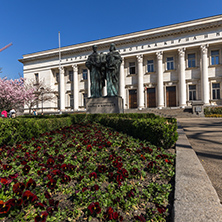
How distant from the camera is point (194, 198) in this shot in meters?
1.76

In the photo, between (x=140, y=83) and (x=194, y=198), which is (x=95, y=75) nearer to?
(x=194, y=198)

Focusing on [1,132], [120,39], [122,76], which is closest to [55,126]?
[1,132]

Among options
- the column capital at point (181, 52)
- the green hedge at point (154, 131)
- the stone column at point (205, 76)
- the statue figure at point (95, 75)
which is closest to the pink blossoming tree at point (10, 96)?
the statue figure at point (95, 75)

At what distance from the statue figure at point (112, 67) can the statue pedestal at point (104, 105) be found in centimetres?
58

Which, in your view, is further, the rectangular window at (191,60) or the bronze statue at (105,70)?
the rectangular window at (191,60)

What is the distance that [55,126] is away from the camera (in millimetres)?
6359

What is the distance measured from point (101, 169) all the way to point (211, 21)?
31850 mm

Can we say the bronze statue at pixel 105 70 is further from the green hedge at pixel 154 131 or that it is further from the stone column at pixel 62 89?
the stone column at pixel 62 89

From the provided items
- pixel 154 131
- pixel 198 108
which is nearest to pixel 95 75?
pixel 154 131

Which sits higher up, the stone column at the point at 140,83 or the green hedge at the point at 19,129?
the stone column at the point at 140,83

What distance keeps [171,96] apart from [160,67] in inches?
234

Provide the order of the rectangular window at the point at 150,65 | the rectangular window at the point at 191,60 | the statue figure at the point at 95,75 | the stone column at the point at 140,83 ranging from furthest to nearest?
1. the rectangular window at the point at 150,65
2. the stone column at the point at 140,83
3. the rectangular window at the point at 191,60
4. the statue figure at the point at 95,75

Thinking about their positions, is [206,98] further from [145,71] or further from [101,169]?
[101,169]

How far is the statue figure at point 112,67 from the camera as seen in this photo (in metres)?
10.2
